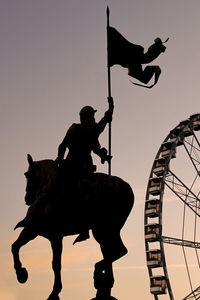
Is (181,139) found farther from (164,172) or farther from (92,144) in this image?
(92,144)

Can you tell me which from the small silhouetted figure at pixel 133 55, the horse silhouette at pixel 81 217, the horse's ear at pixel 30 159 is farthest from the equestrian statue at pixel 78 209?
the small silhouetted figure at pixel 133 55

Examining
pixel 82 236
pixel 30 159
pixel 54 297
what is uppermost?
pixel 30 159

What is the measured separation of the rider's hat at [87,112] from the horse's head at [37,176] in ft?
3.07

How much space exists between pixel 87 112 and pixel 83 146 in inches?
23.7

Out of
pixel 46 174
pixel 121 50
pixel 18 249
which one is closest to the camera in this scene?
pixel 18 249

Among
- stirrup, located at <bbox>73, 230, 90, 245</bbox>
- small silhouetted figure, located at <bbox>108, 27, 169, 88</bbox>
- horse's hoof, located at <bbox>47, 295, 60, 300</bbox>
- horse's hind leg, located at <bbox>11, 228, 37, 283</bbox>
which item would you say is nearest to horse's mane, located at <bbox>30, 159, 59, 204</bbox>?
horse's hind leg, located at <bbox>11, 228, 37, 283</bbox>

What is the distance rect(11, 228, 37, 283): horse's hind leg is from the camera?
32.1 ft

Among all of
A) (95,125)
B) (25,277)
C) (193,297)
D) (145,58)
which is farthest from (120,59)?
(193,297)

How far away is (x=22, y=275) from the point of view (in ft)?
32.1

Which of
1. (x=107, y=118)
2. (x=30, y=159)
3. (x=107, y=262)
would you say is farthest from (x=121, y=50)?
(x=107, y=262)

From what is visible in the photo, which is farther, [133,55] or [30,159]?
[133,55]

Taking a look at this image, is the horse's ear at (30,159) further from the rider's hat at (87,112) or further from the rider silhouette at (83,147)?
the rider's hat at (87,112)

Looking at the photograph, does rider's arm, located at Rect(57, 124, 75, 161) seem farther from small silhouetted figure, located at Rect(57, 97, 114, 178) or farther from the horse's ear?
the horse's ear

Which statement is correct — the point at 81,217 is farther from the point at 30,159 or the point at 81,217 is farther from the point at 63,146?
the point at 30,159
